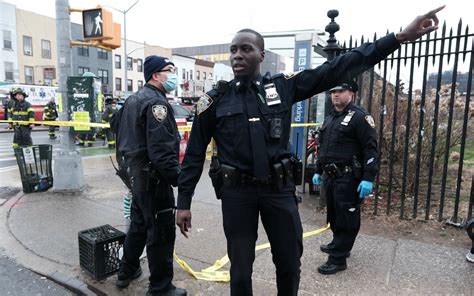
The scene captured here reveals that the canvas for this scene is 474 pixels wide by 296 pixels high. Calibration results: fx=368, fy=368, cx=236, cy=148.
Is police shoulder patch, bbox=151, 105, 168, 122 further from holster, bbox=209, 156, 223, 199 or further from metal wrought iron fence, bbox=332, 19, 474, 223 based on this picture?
metal wrought iron fence, bbox=332, 19, 474, 223

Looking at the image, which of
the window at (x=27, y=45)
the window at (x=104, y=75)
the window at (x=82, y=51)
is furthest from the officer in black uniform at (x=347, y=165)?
the window at (x=104, y=75)

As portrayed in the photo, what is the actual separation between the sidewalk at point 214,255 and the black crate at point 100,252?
0.10 m

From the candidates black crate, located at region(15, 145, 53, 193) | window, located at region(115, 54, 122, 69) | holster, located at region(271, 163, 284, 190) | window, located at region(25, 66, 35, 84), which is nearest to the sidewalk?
black crate, located at region(15, 145, 53, 193)

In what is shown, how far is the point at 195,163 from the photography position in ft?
8.43

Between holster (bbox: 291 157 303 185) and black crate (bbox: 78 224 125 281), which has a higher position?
holster (bbox: 291 157 303 185)

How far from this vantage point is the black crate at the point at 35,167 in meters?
6.36

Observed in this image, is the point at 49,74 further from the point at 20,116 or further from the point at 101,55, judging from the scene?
the point at 20,116

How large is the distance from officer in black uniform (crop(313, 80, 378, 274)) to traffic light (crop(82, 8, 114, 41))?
12.6 ft

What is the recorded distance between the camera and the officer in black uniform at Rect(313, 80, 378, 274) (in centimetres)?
355

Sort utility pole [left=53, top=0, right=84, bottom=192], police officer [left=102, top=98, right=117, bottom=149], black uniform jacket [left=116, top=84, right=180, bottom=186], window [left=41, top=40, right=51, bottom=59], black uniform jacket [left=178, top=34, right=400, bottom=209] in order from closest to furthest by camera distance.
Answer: black uniform jacket [left=178, top=34, right=400, bottom=209], black uniform jacket [left=116, top=84, right=180, bottom=186], utility pole [left=53, top=0, right=84, bottom=192], police officer [left=102, top=98, right=117, bottom=149], window [left=41, top=40, right=51, bottom=59]

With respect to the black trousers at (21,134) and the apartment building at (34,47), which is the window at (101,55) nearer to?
the apartment building at (34,47)

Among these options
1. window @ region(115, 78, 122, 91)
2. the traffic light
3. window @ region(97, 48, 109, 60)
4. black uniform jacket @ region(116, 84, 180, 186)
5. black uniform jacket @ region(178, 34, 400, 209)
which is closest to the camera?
black uniform jacket @ region(178, 34, 400, 209)

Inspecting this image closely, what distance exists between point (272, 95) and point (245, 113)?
0.22m

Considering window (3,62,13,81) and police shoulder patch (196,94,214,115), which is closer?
police shoulder patch (196,94,214,115)
